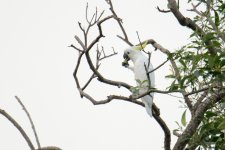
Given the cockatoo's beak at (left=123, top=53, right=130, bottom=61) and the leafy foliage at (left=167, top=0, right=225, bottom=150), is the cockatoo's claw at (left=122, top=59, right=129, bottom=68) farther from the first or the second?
the leafy foliage at (left=167, top=0, right=225, bottom=150)

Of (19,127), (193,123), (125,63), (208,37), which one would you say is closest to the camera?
(19,127)

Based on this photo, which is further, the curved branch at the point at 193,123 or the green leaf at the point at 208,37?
the curved branch at the point at 193,123

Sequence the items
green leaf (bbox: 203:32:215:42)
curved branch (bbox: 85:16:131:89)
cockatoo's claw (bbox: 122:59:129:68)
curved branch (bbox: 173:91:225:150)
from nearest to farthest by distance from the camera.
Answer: green leaf (bbox: 203:32:215:42), curved branch (bbox: 85:16:131:89), curved branch (bbox: 173:91:225:150), cockatoo's claw (bbox: 122:59:129:68)

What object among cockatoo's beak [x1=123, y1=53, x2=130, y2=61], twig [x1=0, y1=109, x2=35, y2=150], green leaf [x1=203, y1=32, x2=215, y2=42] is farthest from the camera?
cockatoo's beak [x1=123, y1=53, x2=130, y2=61]

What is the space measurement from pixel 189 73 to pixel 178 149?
0.72m

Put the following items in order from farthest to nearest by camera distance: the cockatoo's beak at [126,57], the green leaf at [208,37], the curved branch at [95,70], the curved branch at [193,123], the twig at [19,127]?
the cockatoo's beak at [126,57] < the curved branch at [193,123] < the curved branch at [95,70] < the green leaf at [208,37] < the twig at [19,127]

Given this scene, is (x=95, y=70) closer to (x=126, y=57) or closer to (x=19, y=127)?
(x=19, y=127)

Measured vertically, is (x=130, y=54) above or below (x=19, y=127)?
above

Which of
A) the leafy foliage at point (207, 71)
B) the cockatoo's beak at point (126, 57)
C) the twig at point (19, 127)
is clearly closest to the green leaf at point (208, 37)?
the leafy foliage at point (207, 71)

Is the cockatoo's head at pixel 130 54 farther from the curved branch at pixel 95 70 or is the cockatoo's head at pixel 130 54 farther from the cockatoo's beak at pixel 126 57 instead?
the curved branch at pixel 95 70

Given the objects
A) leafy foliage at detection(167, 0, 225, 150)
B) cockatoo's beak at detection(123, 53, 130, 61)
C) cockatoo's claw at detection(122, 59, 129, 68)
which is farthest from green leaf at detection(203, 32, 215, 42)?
cockatoo's beak at detection(123, 53, 130, 61)

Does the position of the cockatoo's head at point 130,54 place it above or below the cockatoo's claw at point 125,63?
above

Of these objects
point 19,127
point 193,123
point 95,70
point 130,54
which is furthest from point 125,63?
point 19,127

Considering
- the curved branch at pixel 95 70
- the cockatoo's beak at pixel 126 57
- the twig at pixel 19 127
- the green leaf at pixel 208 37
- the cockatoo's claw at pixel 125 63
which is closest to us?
the twig at pixel 19 127
